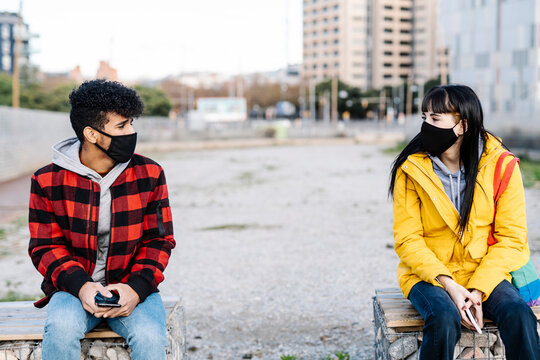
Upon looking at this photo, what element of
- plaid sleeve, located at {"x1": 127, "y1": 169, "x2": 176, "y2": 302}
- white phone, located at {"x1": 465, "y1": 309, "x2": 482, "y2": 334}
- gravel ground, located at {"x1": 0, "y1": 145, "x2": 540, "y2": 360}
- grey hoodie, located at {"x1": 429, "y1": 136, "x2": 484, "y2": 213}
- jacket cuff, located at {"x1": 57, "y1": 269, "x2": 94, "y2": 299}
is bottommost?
gravel ground, located at {"x1": 0, "y1": 145, "x2": 540, "y2": 360}

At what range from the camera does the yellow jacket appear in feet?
9.03

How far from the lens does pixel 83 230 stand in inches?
105

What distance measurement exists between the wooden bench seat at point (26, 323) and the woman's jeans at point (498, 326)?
4.10 ft

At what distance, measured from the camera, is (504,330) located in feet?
8.20

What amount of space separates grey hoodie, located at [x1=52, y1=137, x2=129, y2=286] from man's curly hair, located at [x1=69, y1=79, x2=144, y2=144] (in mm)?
120

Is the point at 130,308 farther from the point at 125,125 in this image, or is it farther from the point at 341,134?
the point at 341,134

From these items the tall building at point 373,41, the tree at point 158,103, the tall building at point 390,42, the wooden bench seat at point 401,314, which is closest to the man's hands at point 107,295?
the wooden bench seat at point 401,314

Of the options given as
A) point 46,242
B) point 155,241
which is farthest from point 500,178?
Result: point 46,242

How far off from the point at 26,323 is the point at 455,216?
2.12 meters

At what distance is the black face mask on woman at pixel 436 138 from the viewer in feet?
9.40

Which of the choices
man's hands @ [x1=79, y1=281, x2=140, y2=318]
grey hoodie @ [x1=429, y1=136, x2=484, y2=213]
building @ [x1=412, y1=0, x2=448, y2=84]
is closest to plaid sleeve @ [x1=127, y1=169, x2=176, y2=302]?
man's hands @ [x1=79, y1=281, x2=140, y2=318]

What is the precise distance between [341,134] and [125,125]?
4869 centimetres

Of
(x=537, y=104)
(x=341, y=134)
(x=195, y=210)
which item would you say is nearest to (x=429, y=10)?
(x=341, y=134)

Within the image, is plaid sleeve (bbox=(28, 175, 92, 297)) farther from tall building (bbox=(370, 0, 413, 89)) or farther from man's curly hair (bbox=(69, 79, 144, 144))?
tall building (bbox=(370, 0, 413, 89))
